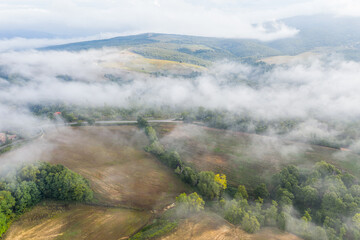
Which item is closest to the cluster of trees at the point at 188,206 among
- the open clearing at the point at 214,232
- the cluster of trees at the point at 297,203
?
the cluster of trees at the point at 297,203

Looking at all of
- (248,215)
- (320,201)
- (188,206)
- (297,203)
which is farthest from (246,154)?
(188,206)

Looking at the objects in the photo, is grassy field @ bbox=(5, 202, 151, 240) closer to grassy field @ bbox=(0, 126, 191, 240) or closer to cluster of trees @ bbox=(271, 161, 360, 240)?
grassy field @ bbox=(0, 126, 191, 240)

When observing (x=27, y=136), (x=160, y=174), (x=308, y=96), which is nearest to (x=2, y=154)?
(x=27, y=136)

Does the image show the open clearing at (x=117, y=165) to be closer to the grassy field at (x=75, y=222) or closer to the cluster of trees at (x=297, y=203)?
the grassy field at (x=75, y=222)

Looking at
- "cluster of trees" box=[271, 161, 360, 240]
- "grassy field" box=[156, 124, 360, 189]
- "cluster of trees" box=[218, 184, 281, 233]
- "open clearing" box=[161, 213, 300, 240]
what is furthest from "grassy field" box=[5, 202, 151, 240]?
"cluster of trees" box=[271, 161, 360, 240]

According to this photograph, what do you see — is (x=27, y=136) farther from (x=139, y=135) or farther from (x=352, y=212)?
(x=352, y=212)
